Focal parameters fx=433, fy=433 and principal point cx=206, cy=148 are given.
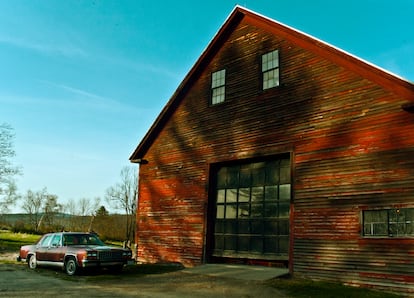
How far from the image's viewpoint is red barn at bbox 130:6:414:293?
1271cm

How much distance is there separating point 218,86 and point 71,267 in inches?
370

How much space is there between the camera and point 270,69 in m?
16.8

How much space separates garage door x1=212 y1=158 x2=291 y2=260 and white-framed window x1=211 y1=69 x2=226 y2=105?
3.01 metres

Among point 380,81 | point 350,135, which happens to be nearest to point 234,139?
point 350,135

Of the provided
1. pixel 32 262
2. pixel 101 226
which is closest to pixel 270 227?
pixel 32 262

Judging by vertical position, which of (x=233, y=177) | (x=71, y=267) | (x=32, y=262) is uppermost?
(x=233, y=177)

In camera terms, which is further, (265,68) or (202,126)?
(202,126)

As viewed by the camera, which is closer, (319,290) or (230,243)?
(319,290)

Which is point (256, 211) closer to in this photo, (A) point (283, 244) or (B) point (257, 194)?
(B) point (257, 194)

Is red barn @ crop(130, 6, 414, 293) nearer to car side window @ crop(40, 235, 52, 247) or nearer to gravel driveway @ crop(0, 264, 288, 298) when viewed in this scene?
gravel driveway @ crop(0, 264, 288, 298)

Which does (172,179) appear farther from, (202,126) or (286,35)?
(286,35)

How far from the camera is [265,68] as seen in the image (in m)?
17.0

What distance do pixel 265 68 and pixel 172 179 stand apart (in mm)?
6607

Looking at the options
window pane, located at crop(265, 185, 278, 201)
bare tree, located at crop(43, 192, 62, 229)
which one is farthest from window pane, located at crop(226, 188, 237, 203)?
bare tree, located at crop(43, 192, 62, 229)
